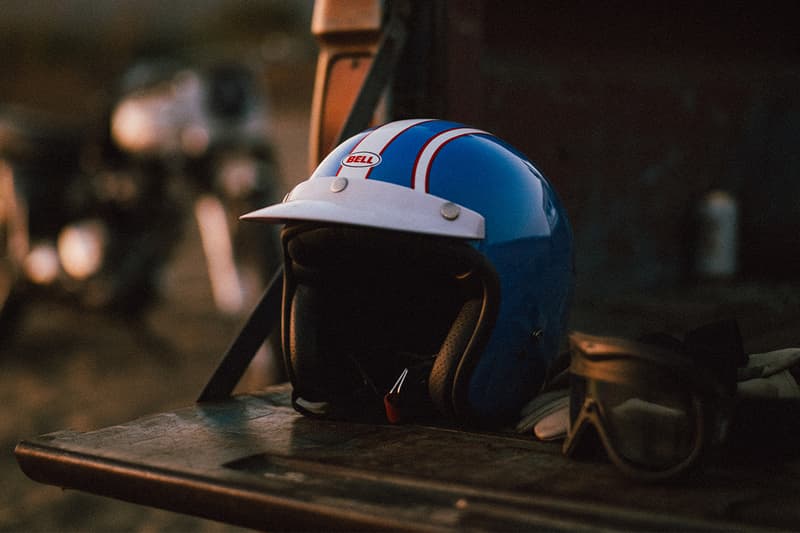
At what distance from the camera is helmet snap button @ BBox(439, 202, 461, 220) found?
1944 millimetres

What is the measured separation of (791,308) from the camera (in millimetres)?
3012

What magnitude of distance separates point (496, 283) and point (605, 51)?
212cm

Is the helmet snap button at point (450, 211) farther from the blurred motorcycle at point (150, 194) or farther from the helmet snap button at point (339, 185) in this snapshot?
the blurred motorcycle at point (150, 194)

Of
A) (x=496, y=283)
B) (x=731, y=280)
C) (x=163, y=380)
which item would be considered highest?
(x=496, y=283)

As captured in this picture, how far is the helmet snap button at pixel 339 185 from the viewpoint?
2004mm

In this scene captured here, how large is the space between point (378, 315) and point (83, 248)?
130 inches

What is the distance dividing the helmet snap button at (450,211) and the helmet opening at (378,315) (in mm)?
46

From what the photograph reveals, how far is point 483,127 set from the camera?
10.7 ft

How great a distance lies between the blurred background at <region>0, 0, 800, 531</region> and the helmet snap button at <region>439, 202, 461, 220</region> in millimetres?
1038

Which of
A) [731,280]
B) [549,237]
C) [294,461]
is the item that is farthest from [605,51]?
[294,461]

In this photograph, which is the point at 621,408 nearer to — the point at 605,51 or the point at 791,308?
the point at 791,308

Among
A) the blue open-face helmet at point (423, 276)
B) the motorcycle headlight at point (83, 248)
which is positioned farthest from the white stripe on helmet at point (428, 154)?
the motorcycle headlight at point (83, 248)

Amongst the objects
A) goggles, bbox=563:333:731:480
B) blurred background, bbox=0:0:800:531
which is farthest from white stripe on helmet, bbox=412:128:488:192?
blurred background, bbox=0:0:800:531

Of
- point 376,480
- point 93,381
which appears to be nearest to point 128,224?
point 93,381
